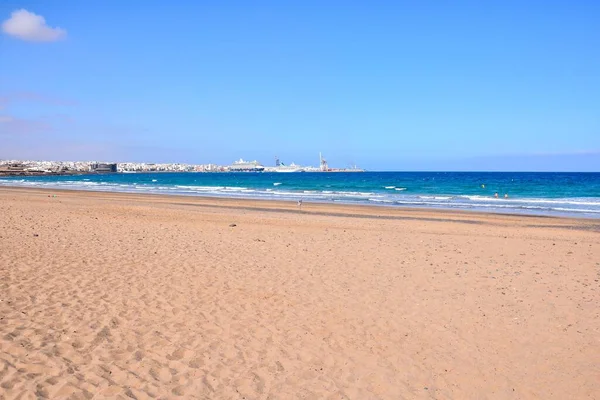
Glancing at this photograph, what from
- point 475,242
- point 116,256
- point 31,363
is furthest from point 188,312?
point 475,242

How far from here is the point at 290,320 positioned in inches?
255

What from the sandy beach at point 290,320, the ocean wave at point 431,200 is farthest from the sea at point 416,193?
the sandy beach at point 290,320

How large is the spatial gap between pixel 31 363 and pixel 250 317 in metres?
2.70

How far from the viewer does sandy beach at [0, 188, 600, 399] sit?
185 inches

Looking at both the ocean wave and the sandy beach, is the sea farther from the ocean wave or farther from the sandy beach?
the sandy beach

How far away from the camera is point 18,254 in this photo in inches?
375

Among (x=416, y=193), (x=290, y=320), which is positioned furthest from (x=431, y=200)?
(x=290, y=320)

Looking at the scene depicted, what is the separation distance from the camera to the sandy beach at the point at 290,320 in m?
4.69

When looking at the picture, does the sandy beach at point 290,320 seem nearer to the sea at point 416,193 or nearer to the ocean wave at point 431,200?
the ocean wave at point 431,200

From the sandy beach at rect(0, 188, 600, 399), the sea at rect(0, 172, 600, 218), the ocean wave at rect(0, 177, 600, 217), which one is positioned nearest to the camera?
the sandy beach at rect(0, 188, 600, 399)

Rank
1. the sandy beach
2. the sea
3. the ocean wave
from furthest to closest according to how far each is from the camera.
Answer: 1. the sea
2. the ocean wave
3. the sandy beach

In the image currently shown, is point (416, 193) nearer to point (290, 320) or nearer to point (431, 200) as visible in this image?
point (431, 200)

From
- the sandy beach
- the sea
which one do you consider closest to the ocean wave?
the sea

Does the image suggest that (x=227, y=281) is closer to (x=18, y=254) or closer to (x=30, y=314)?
(x=30, y=314)
